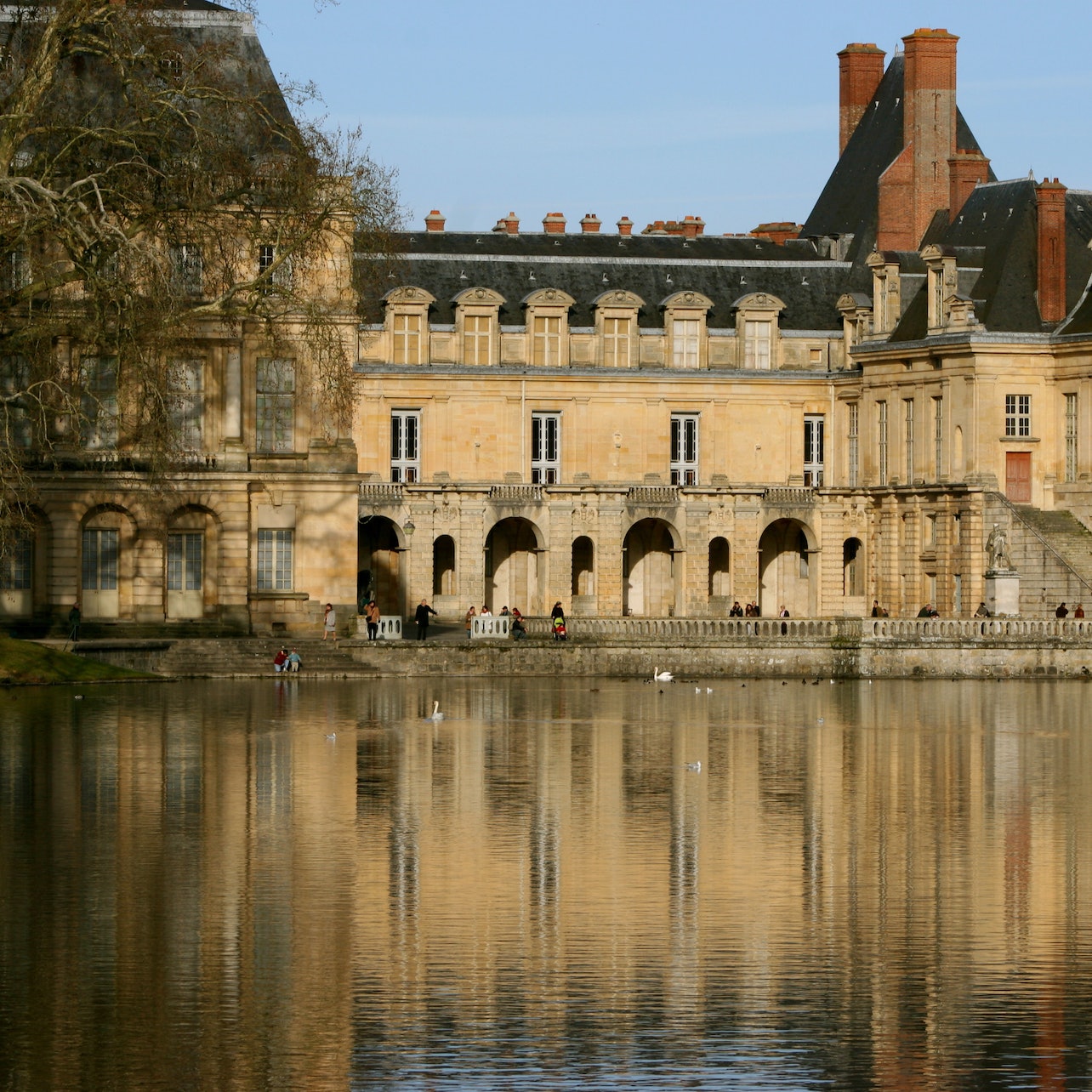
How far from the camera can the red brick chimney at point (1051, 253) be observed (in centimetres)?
7094

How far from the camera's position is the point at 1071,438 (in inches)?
2773

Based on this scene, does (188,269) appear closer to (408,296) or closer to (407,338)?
(408,296)

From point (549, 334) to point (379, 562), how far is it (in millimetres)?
8398

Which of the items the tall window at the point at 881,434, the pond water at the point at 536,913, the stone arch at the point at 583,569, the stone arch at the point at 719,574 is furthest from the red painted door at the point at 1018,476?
the pond water at the point at 536,913

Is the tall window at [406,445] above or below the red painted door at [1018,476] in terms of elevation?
above

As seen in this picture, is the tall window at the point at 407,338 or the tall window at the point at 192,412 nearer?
the tall window at the point at 192,412

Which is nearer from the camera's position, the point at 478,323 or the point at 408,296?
the point at 408,296

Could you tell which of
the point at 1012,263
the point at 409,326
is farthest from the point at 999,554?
the point at 409,326

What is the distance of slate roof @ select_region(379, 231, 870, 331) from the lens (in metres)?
75.2

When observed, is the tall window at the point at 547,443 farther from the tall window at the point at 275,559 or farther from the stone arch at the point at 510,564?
the tall window at the point at 275,559

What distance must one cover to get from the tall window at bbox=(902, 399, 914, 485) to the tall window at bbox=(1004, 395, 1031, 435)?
319cm

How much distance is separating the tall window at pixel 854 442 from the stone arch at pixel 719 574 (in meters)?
4.19

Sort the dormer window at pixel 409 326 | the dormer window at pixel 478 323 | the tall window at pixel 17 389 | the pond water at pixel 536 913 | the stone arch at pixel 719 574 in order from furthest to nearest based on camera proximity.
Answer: the stone arch at pixel 719 574, the dormer window at pixel 478 323, the dormer window at pixel 409 326, the tall window at pixel 17 389, the pond water at pixel 536 913

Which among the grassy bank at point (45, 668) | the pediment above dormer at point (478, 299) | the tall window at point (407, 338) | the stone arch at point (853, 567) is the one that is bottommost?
the grassy bank at point (45, 668)
